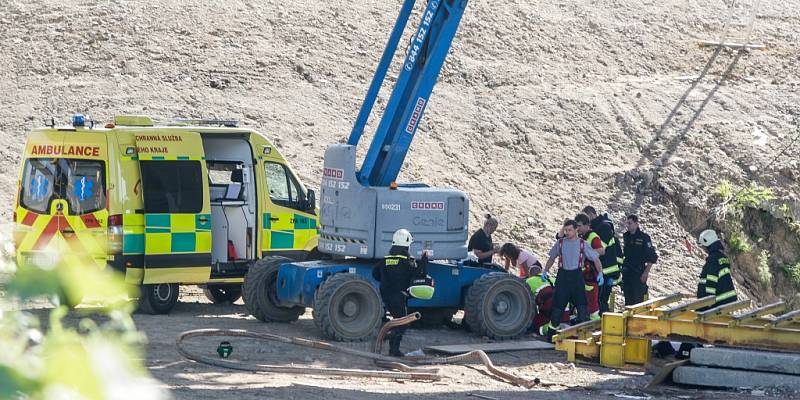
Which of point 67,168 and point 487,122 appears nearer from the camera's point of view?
point 67,168

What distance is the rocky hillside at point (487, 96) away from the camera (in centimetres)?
2328

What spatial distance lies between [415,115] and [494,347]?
2.89 metres

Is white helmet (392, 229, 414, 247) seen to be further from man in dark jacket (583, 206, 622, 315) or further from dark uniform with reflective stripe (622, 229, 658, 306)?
dark uniform with reflective stripe (622, 229, 658, 306)

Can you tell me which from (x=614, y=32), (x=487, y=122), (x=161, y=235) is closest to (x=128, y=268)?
(x=161, y=235)

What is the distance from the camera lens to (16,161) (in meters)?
21.0

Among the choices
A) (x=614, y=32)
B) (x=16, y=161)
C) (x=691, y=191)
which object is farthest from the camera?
(x=614, y=32)

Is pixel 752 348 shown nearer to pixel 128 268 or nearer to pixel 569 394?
pixel 569 394

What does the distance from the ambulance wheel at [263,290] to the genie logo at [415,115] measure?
2278mm

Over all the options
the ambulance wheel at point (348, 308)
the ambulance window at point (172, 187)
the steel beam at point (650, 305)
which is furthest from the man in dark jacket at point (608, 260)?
the ambulance window at point (172, 187)

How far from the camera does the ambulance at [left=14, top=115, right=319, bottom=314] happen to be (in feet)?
47.1

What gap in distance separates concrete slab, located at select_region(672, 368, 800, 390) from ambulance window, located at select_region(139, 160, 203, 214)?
244 inches

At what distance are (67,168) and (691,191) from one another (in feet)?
46.5

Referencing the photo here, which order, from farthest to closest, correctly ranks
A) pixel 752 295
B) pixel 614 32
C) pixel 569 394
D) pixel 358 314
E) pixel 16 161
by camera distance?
pixel 614 32, pixel 752 295, pixel 16 161, pixel 358 314, pixel 569 394

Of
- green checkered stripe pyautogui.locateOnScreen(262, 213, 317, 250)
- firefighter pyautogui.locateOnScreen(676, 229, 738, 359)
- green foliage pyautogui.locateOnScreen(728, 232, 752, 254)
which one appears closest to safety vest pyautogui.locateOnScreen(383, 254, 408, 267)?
green checkered stripe pyautogui.locateOnScreen(262, 213, 317, 250)
